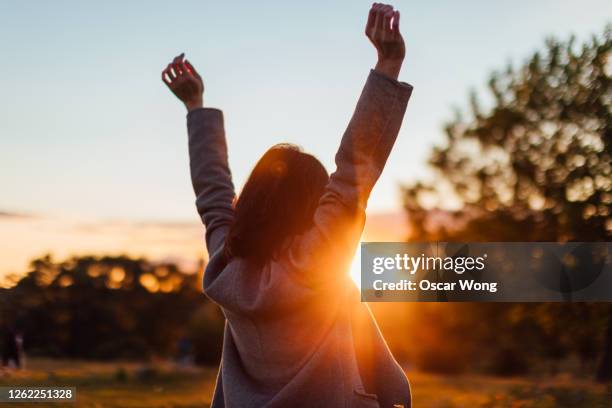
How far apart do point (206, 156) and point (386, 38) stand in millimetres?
709

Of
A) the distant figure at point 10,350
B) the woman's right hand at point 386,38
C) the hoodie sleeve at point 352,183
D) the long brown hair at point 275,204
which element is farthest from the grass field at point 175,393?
the woman's right hand at point 386,38

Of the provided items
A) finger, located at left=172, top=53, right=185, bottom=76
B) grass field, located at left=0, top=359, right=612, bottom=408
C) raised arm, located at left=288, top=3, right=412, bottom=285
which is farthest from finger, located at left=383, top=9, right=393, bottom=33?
grass field, located at left=0, top=359, right=612, bottom=408

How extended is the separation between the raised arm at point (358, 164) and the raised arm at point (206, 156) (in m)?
0.39

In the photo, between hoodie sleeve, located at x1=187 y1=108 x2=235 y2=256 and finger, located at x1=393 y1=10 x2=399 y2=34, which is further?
hoodie sleeve, located at x1=187 y1=108 x2=235 y2=256

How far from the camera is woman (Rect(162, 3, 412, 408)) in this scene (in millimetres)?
1778

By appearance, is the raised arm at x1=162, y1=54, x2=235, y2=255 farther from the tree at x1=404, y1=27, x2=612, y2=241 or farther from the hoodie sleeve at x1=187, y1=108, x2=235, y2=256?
the tree at x1=404, y1=27, x2=612, y2=241

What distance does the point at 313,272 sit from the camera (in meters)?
1.76

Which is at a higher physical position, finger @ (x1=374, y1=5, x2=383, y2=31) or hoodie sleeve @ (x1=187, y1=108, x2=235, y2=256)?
finger @ (x1=374, y1=5, x2=383, y2=31)

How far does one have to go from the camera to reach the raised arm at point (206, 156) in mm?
2135

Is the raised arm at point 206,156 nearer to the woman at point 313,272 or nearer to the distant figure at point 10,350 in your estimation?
the woman at point 313,272

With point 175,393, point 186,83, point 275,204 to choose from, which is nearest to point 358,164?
point 275,204

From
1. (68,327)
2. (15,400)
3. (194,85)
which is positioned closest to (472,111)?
(15,400)

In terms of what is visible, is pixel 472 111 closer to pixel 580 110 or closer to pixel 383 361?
pixel 580 110

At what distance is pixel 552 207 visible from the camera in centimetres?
2164
